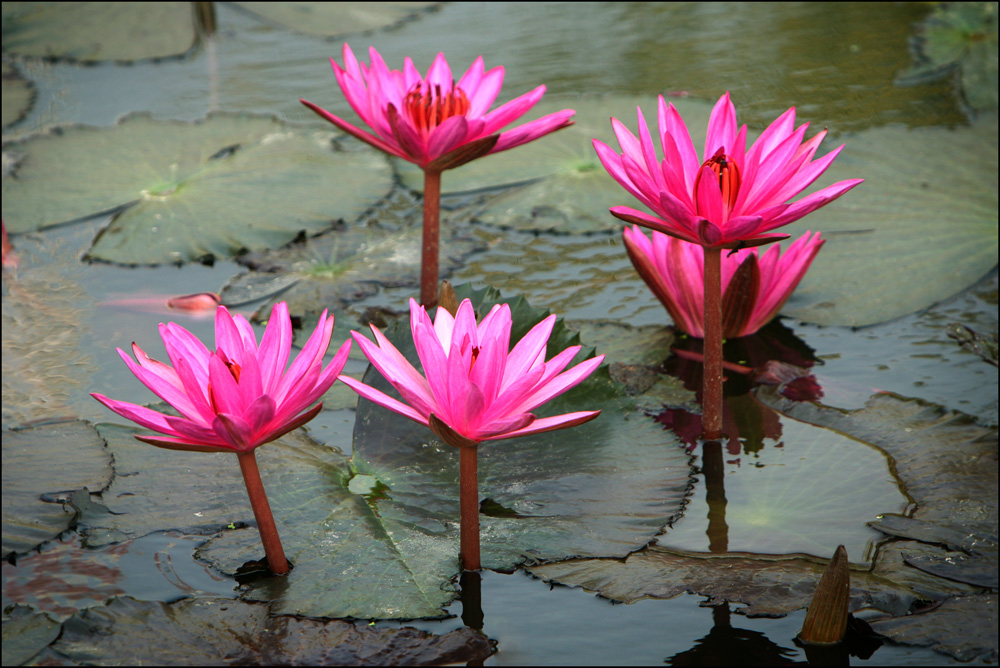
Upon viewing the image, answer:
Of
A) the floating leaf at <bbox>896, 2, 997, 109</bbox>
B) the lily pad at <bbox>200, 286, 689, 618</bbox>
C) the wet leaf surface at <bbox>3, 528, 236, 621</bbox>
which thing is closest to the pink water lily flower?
the lily pad at <bbox>200, 286, 689, 618</bbox>

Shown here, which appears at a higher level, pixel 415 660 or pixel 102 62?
pixel 102 62

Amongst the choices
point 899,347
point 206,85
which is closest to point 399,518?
point 899,347

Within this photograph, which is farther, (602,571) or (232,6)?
(232,6)

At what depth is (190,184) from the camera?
2.39 metres

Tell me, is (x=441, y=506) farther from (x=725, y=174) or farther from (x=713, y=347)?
(x=725, y=174)

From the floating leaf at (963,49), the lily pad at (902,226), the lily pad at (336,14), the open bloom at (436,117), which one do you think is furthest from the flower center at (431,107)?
A: the lily pad at (336,14)

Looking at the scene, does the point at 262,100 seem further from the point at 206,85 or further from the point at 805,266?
the point at 805,266

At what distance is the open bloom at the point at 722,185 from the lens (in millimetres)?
1134

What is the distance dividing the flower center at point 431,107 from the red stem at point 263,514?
0.76 m

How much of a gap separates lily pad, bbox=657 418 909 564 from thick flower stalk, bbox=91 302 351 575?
21.6 inches

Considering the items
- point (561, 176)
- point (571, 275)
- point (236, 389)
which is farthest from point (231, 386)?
point (561, 176)

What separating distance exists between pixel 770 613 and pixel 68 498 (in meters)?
1.05

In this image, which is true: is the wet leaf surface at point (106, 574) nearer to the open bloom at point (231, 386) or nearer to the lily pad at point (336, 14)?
the open bloom at point (231, 386)

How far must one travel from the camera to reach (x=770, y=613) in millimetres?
1046
